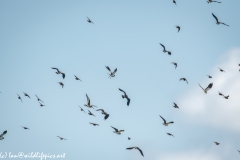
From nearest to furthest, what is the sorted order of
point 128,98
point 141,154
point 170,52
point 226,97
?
point 141,154, point 128,98, point 226,97, point 170,52

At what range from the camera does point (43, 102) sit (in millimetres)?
37594

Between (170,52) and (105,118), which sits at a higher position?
(170,52)

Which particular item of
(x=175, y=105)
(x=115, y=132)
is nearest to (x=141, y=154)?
(x=115, y=132)

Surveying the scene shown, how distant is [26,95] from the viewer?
124 ft

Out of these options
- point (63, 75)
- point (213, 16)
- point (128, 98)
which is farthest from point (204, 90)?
point (63, 75)

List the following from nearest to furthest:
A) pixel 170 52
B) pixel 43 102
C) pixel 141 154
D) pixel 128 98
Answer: pixel 141 154 → pixel 128 98 → pixel 170 52 → pixel 43 102

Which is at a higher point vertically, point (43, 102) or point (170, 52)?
point (170, 52)

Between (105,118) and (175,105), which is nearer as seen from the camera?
(105,118)

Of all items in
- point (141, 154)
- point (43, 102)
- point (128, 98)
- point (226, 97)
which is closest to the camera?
point (141, 154)

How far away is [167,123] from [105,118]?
24.7 feet

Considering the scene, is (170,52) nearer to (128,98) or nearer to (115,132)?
(128,98)

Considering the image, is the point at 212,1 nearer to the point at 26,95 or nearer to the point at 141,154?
the point at 141,154

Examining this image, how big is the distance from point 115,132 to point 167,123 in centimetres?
605

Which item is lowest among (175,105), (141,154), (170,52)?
(141,154)
